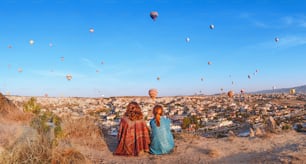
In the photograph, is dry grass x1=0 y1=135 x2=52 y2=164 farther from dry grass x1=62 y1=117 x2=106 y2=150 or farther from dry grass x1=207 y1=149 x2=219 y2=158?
dry grass x1=207 y1=149 x2=219 y2=158

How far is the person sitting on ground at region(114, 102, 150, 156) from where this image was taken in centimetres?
984

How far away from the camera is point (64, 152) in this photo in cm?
828

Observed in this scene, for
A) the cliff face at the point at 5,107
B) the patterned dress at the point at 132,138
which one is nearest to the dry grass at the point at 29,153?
the patterned dress at the point at 132,138

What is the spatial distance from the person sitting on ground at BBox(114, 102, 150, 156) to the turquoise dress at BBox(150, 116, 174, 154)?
25 centimetres

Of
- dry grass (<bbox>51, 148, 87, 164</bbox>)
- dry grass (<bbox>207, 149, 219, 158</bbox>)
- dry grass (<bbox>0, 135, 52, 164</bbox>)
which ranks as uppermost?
dry grass (<bbox>0, 135, 52, 164</bbox>)

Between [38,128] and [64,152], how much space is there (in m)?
3.65

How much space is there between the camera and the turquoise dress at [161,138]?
9.77m

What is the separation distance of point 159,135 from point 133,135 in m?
0.76

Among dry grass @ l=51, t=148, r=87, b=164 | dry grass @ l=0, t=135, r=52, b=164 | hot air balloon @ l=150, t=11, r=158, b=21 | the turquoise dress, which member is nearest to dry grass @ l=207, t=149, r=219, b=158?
the turquoise dress

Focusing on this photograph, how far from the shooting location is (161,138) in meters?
9.78

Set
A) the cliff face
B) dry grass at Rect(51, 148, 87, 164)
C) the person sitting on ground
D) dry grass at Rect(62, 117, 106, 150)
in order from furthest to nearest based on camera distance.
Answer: the cliff face
dry grass at Rect(62, 117, 106, 150)
the person sitting on ground
dry grass at Rect(51, 148, 87, 164)

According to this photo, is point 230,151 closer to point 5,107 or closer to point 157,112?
point 157,112

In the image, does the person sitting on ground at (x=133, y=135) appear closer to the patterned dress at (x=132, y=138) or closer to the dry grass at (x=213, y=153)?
the patterned dress at (x=132, y=138)

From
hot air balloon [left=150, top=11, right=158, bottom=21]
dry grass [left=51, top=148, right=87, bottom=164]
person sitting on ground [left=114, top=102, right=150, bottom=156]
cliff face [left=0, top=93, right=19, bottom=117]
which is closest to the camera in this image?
dry grass [left=51, top=148, right=87, bottom=164]
